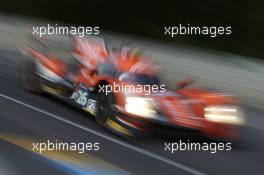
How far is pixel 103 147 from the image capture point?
784 cm

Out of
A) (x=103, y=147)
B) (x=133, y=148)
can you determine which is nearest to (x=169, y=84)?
(x=133, y=148)

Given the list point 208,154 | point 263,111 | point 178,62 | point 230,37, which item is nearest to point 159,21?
point 230,37

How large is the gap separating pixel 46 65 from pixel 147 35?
12.8m

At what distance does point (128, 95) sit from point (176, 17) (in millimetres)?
14783

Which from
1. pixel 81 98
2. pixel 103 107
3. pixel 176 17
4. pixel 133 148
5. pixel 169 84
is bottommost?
pixel 133 148

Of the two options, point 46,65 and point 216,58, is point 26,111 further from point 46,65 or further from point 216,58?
point 216,58

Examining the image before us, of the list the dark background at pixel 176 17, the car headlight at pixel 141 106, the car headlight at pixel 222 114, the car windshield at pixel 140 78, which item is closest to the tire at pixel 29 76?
the car windshield at pixel 140 78

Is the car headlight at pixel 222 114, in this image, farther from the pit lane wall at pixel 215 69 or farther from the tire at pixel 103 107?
the pit lane wall at pixel 215 69

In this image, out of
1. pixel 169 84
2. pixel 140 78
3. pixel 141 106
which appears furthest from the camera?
pixel 169 84

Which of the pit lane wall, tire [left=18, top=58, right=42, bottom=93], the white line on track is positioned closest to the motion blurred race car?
the white line on track

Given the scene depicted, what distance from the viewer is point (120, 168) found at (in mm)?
7027

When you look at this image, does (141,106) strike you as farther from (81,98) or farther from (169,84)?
(169,84)

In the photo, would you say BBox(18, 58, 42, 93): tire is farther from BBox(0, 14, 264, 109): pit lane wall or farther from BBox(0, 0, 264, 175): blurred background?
BBox(0, 14, 264, 109): pit lane wall

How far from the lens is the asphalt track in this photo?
7.08 metres
